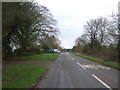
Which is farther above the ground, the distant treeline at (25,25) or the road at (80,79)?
the distant treeline at (25,25)

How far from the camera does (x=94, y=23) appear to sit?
56.9 m

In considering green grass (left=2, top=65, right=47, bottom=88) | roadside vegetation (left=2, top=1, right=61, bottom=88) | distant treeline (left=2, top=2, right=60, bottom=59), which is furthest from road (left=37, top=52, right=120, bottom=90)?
distant treeline (left=2, top=2, right=60, bottom=59)

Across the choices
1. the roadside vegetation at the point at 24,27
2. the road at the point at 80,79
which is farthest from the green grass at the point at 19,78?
the roadside vegetation at the point at 24,27

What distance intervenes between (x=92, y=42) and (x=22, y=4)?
38055 millimetres

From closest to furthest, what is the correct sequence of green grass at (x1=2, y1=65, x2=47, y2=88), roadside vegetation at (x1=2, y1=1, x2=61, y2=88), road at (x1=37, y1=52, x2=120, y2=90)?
green grass at (x1=2, y1=65, x2=47, y2=88)
road at (x1=37, y1=52, x2=120, y2=90)
roadside vegetation at (x1=2, y1=1, x2=61, y2=88)

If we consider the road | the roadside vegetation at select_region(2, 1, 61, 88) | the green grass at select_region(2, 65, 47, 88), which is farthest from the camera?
the roadside vegetation at select_region(2, 1, 61, 88)

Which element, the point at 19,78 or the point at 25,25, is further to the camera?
the point at 25,25

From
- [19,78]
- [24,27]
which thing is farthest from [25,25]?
[19,78]

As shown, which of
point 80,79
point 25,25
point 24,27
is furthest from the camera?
point 24,27

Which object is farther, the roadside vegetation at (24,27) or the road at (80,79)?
the roadside vegetation at (24,27)

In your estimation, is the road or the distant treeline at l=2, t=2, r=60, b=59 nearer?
the road

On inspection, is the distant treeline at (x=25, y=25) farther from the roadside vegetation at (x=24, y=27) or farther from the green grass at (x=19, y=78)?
the green grass at (x=19, y=78)

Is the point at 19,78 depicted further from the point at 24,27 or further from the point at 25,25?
the point at 24,27

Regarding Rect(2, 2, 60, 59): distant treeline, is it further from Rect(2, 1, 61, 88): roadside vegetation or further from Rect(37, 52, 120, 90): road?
Rect(37, 52, 120, 90): road
